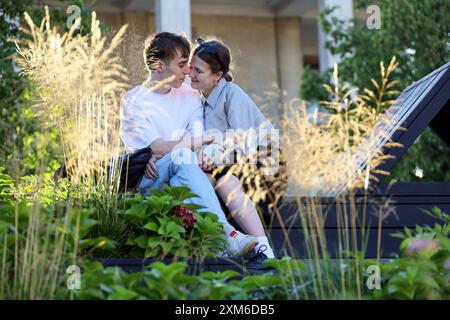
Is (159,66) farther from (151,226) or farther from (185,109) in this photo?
(151,226)

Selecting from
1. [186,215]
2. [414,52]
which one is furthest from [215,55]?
[414,52]

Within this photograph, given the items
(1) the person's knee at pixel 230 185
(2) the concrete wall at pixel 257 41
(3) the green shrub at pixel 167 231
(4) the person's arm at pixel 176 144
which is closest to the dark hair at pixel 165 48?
(4) the person's arm at pixel 176 144

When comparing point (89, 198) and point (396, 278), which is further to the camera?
point (89, 198)

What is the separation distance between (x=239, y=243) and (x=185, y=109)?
1.03m

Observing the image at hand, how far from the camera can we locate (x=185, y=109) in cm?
528

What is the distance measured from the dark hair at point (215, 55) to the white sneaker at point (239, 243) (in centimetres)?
110

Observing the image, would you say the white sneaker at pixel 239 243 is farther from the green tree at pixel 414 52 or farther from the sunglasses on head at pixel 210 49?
the green tree at pixel 414 52

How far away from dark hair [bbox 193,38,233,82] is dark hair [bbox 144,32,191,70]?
0.08 meters

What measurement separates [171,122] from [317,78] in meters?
9.10

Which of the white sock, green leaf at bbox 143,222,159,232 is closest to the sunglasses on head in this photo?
the white sock

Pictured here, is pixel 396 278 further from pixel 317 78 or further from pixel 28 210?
pixel 317 78

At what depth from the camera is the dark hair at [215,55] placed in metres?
5.23

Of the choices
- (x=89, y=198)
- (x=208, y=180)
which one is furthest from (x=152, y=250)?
(x=208, y=180)
